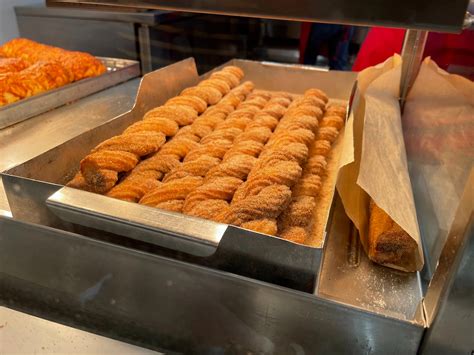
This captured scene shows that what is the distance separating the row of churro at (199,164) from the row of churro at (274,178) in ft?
0.31

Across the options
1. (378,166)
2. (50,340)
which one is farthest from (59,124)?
(378,166)

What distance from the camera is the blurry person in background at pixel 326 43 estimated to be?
11.6ft

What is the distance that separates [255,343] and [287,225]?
0.34m

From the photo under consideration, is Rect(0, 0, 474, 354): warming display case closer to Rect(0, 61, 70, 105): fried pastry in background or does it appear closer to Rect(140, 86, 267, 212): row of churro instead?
Rect(140, 86, 267, 212): row of churro

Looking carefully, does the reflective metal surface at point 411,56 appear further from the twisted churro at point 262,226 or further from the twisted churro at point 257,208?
the twisted churro at point 262,226

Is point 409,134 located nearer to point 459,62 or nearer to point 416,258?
point 459,62

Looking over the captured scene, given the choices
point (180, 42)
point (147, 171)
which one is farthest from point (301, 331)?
point (180, 42)

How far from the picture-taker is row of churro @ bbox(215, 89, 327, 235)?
3.41 ft

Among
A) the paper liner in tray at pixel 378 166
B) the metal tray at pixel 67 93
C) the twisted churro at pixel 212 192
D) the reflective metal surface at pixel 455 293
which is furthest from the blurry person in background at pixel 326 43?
the reflective metal surface at pixel 455 293

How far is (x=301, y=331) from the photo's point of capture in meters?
0.88

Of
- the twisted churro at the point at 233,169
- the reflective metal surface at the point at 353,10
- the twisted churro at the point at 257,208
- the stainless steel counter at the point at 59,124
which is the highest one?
the reflective metal surface at the point at 353,10

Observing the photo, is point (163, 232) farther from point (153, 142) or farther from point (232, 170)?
point (153, 142)

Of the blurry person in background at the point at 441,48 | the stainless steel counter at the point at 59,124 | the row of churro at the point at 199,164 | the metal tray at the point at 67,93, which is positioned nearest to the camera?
the row of churro at the point at 199,164

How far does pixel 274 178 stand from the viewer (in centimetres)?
117
